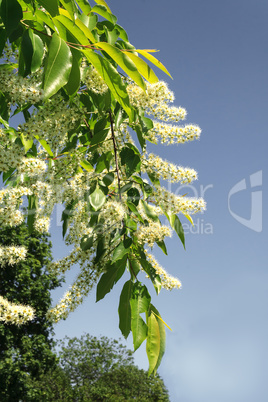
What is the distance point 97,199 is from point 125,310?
44 centimetres

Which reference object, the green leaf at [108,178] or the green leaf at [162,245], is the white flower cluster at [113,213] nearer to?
the green leaf at [108,178]

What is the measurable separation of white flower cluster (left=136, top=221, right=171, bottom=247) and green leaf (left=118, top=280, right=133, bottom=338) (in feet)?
0.79

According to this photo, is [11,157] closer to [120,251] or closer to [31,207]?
[120,251]

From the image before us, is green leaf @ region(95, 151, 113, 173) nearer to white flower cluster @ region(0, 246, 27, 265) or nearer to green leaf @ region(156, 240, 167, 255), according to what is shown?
green leaf @ region(156, 240, 167, 255)

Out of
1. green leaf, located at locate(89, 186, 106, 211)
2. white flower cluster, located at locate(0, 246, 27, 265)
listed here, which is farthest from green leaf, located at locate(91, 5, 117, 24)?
white flower cluster, located at locate(0, 246, 27, 265)

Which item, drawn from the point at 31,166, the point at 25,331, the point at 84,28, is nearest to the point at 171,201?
the point at 31,166

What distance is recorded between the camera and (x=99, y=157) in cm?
178

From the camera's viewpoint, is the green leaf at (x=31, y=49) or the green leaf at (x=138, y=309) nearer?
the green leaf at (x=31, y=49)

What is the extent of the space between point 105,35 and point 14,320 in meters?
1.59

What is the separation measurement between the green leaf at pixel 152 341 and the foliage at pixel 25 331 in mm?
8604

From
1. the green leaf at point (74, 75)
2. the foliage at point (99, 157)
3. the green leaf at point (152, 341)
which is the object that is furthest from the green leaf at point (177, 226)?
the green leaf at point (74, 75)

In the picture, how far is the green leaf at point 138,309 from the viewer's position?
58.2 inches

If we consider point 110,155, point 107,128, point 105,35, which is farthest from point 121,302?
point 105,35

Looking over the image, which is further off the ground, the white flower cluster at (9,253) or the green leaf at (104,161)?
the green leaf at (104,161)
